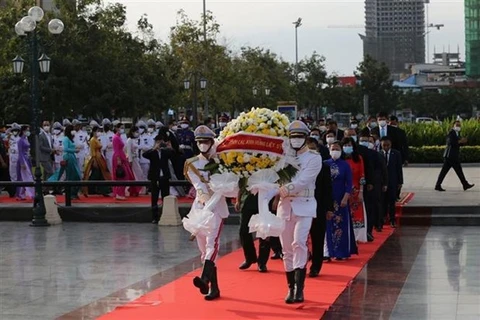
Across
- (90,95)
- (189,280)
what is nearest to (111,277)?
(189,280)

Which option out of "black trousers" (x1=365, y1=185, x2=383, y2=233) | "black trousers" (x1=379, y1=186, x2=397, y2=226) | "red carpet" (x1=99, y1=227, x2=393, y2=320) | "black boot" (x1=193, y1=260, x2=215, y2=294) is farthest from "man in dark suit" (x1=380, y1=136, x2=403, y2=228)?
"black boot" (x1=193, y1=260, x2=215, y2=294)

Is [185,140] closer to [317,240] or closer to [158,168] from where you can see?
[158,168]

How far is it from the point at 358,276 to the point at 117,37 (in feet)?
117

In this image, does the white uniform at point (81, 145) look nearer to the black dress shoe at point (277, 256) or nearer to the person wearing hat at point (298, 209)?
the black dress shoe at point (277, 256)

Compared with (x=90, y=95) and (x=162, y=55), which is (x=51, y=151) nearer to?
(x=90, y=95)

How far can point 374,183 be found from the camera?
53.2ft

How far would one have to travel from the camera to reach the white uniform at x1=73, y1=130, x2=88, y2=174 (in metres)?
24.1

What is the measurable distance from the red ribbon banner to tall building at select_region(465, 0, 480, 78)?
122602mm

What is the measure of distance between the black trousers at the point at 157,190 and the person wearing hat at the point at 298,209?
346 inches

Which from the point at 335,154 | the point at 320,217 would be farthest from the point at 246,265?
the point at 335,154

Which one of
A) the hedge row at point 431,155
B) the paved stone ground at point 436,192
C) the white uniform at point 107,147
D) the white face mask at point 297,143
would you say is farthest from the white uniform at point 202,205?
the hedge row at point 431,155

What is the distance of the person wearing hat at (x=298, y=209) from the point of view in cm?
1072

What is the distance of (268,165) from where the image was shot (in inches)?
416

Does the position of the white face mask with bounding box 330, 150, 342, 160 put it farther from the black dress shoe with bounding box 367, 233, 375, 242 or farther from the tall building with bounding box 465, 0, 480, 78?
the tall building with bounding box 465, 0, 480, 78
